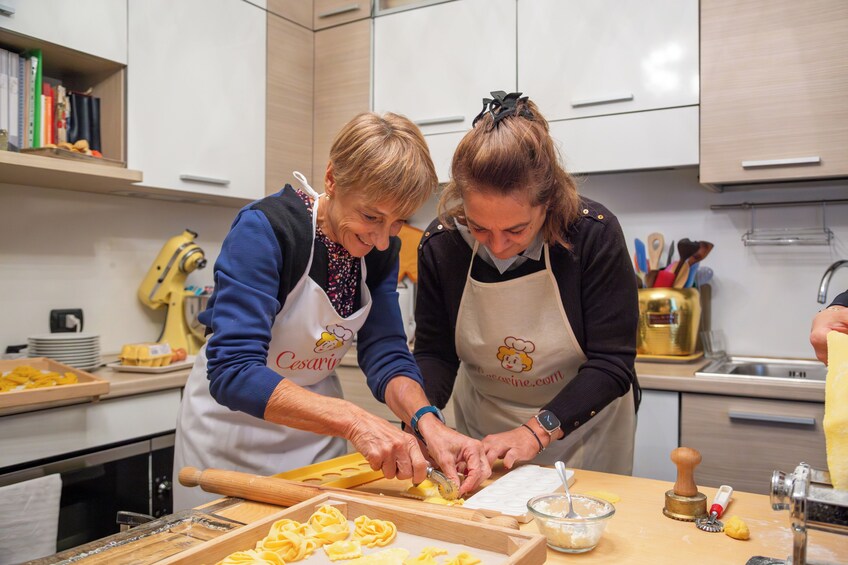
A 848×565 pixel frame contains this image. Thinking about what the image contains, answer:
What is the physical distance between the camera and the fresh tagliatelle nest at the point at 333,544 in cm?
74

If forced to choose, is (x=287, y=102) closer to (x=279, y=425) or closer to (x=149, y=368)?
(x=149, y=368)

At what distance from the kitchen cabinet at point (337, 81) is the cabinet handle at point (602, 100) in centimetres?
89

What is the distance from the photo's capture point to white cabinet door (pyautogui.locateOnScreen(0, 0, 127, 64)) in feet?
6.11

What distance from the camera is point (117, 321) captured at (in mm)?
2461

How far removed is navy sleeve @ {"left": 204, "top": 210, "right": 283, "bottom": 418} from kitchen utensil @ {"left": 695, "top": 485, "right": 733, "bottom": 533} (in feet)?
2.06

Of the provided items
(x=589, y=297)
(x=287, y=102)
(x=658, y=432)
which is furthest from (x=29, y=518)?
(x=287, y=102)

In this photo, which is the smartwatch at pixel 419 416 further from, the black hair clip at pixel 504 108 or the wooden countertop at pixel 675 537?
the black hair clip at pixel 504 108

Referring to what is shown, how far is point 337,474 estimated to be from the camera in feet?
3.67

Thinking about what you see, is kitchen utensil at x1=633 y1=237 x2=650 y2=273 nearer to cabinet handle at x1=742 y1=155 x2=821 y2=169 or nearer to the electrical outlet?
cabinet handle at x1=742 y1=155 x2=821 y2=169

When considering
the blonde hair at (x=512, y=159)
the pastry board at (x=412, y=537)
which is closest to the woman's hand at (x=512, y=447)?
the pastry board at (x=412, y=537)

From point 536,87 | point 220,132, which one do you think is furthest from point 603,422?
point 220,132

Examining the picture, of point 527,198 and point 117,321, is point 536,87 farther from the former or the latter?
point 117,321

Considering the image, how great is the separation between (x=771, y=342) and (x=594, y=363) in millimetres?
1327

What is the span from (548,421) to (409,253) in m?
1.69
